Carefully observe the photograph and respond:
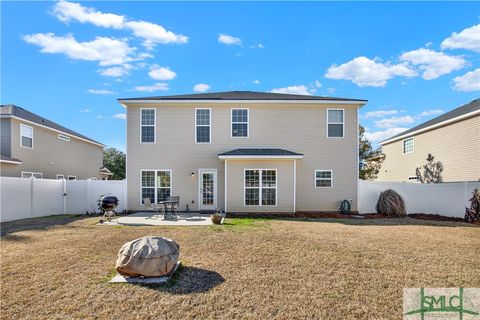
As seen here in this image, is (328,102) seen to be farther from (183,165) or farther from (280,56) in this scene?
(183,165)

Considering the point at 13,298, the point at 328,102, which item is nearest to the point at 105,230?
the point at 13,298

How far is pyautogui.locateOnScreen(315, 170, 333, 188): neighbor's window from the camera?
15.1 m

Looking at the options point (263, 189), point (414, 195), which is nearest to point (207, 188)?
point (263, 189)

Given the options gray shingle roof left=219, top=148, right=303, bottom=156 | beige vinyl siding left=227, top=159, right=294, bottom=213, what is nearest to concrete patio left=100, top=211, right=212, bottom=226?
beige vinyl siding left=227, top=159, right=294, bottom=213

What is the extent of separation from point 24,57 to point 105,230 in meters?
10.7

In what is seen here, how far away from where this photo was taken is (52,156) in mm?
20203

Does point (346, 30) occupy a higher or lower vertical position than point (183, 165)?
higher

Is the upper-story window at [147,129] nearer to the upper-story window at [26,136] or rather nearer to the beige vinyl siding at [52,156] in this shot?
the beige vinyl siding at [52,156]

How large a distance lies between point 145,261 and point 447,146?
19166 mm

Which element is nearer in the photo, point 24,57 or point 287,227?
point 287,227

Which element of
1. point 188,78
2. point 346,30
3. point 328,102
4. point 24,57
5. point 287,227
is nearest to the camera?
point 287,227

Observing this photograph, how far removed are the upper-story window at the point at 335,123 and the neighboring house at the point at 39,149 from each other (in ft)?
58.2

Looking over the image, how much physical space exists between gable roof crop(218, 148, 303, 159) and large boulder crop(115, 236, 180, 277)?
899cm

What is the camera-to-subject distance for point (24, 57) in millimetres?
14047
